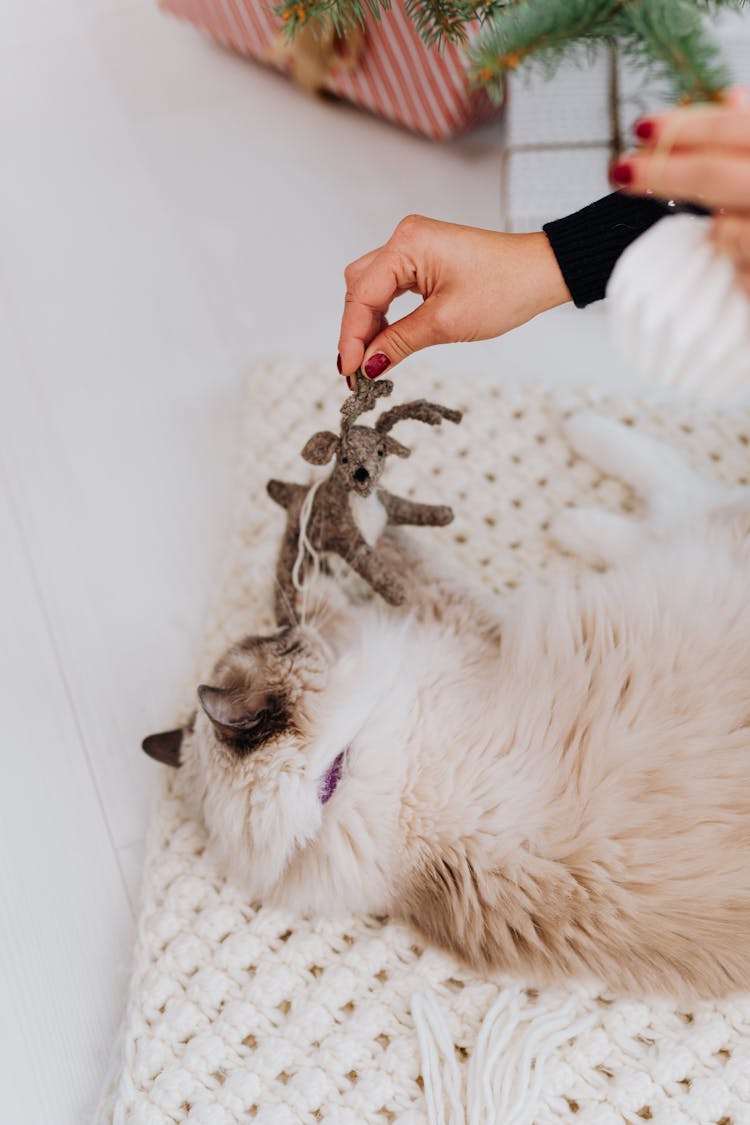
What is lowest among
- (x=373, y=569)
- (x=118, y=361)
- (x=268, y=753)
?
(x=268, y=753)

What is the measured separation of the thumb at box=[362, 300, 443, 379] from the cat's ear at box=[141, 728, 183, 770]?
56 centimetres

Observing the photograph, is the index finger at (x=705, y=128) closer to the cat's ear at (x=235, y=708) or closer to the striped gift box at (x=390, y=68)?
the cat's ear at (x=235, y=708)

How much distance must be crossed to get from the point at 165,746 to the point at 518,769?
48 centimetres

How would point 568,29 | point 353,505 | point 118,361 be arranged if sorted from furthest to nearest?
point 118,361 < point 353,505 < point 568,29

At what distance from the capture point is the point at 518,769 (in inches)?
40.6

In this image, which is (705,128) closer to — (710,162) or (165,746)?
(710,162)

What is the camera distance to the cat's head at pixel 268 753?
1.02 metres

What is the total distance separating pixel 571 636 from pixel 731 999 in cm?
45

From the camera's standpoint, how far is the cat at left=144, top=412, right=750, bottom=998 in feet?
3.13

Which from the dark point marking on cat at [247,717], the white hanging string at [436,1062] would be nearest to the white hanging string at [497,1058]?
the white hanging string at [436,1062]

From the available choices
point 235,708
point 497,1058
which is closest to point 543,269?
point 235,708

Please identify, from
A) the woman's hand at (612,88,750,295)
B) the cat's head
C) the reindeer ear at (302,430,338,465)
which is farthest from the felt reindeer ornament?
the woman's hand at (612,88,750,295)

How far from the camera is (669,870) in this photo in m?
0.94

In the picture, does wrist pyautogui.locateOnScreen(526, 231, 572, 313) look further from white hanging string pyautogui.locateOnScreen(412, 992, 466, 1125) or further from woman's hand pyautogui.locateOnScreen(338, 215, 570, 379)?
white hanging string pyautogui.locateOnScreen(412, 992, 466, 1125)
